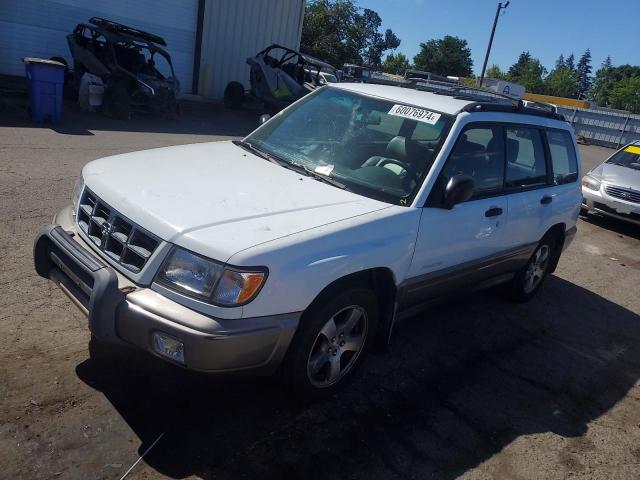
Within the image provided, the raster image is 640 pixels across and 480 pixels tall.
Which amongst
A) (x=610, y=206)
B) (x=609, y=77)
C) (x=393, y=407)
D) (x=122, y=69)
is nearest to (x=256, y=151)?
(x=393, y=407)

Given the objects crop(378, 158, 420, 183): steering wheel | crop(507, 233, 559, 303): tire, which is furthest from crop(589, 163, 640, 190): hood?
crop(378, 158, 420, 183): steering wheel

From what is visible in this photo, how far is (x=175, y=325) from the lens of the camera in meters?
2.66

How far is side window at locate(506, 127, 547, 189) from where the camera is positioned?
183 inches

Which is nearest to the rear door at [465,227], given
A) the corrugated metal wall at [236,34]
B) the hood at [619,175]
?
the hood at [619,175]

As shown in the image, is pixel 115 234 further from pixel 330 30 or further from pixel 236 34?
pixel 330 30

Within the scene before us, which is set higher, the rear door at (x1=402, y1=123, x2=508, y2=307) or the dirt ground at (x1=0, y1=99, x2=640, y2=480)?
the rear door at (x1=402, y1=123, x2=508, y2=307)

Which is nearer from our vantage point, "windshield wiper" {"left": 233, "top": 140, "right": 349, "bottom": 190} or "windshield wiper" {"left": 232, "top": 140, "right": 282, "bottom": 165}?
"windshield wiper" {"left": 233, "top": 140, "right": 349, "bottom": 190}

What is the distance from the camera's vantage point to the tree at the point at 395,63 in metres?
79.8

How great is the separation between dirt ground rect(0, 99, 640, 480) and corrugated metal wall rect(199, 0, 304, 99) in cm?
1395

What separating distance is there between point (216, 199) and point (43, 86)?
30.1ft

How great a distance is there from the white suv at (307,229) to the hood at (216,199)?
0.5 inches

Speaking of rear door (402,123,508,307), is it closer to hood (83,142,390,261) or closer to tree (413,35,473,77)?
hood (83,142,390,261)

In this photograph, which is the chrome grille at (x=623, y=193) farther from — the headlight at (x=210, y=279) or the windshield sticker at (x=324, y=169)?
the headlight at (x=210, y=279)

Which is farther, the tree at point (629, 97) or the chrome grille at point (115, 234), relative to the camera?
the tree at point (629, 97)
